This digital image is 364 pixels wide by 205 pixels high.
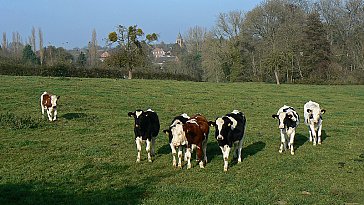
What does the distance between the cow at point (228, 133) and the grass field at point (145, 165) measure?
1.56 ft

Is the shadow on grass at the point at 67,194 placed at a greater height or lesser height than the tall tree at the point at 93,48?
lesser

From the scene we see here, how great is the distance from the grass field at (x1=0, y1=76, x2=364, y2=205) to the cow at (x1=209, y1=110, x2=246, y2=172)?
0.48m

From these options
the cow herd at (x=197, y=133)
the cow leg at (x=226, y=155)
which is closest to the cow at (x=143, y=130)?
the cow herd at (x=197, y=133)

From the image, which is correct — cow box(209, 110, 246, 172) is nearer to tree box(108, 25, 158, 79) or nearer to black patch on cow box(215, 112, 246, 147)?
black patch on cow box(215, 112, 246, 147)

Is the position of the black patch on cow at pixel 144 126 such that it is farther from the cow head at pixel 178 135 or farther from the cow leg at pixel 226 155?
the cow leg at pixel 226 155

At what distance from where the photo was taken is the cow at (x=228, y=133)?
40.0 ft

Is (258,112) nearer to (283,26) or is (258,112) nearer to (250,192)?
(250,192)

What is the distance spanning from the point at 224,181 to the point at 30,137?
28.5ft

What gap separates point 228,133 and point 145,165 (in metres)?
2.63

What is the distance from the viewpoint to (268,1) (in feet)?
235

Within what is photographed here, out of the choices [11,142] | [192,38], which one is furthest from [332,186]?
[192,38]

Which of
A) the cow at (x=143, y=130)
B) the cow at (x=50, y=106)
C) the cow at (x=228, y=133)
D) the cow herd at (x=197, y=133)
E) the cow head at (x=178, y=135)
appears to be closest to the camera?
the cow head at (x=178, y=135)

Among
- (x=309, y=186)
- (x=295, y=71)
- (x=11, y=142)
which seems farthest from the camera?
(x=295, y=71)

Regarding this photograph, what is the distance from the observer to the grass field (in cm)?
952
